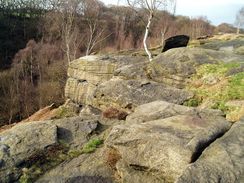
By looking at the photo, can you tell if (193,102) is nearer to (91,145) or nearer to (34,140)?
(91,145)

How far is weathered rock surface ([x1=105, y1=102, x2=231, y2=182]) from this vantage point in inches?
266

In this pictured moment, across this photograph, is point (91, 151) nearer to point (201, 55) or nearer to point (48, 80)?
point (201, 55)

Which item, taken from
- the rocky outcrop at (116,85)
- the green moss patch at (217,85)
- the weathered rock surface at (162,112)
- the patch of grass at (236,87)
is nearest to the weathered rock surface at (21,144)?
the weathered rock surface at (162,112)

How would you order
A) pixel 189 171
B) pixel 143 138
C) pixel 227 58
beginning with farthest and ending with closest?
pixel 227 58
pixel 143 138
pixel 189 171

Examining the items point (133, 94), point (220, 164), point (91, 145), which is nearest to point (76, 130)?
point (91, 145)

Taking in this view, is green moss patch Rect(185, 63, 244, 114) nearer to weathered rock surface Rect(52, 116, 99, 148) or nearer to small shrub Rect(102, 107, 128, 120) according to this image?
small shrub Rect(102, 107, 128, 120)

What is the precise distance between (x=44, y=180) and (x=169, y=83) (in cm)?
777

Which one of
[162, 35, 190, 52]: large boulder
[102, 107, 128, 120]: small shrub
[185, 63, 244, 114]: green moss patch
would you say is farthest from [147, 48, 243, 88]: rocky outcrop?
[102, 107, 128, 120]: small shrub

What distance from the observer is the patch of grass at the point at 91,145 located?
359 inches

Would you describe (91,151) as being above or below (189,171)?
below

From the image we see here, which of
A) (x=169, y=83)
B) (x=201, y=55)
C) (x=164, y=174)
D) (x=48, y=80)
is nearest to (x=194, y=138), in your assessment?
(x=164, y=174)

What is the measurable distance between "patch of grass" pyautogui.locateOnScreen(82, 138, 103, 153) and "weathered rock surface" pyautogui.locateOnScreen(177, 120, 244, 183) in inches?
136

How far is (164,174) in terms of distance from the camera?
22.3 feet

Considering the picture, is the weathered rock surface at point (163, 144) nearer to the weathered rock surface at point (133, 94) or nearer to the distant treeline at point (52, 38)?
the weathered rock surface at point (133, 94)
